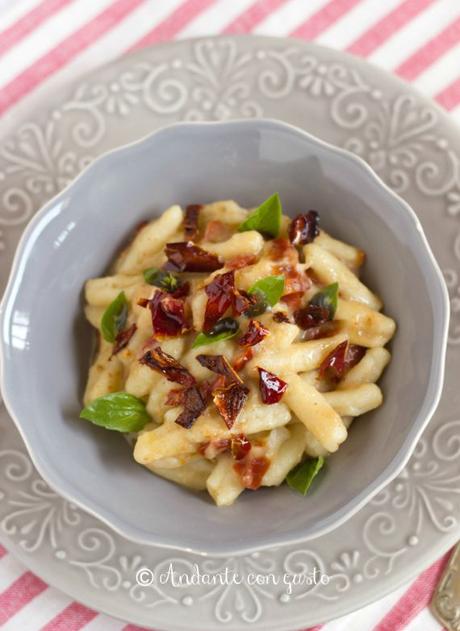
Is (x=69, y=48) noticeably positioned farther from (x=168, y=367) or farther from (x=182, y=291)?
(x=168, y=367)

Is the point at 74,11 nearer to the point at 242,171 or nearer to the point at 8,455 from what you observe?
the point at 242,171

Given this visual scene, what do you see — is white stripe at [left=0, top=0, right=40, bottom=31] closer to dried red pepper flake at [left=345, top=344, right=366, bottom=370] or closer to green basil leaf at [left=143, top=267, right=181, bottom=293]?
green basil leaf at [left=143, top=267, right=181, bottom=293]

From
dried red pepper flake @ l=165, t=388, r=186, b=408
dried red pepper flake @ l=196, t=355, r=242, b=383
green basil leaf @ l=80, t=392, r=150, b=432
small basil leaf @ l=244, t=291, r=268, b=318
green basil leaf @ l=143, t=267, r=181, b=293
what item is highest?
green basil leaf @ l=143, t=267, r=181, b=293

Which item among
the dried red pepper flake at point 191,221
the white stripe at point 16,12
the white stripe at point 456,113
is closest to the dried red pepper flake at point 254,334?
the dried red pepper flake at point 191,221

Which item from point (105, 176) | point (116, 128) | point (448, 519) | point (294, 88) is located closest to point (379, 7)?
point (294, 88)

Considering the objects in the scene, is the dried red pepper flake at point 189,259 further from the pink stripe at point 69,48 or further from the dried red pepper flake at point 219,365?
the pink stripe at point 69,48

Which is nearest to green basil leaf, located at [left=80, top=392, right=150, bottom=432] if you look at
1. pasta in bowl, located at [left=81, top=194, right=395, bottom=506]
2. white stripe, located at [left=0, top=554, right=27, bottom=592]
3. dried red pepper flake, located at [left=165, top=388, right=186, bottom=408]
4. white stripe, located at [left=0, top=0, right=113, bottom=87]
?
pasta in bowl, located at [left=81, top=194, right=395, bottom=506]
